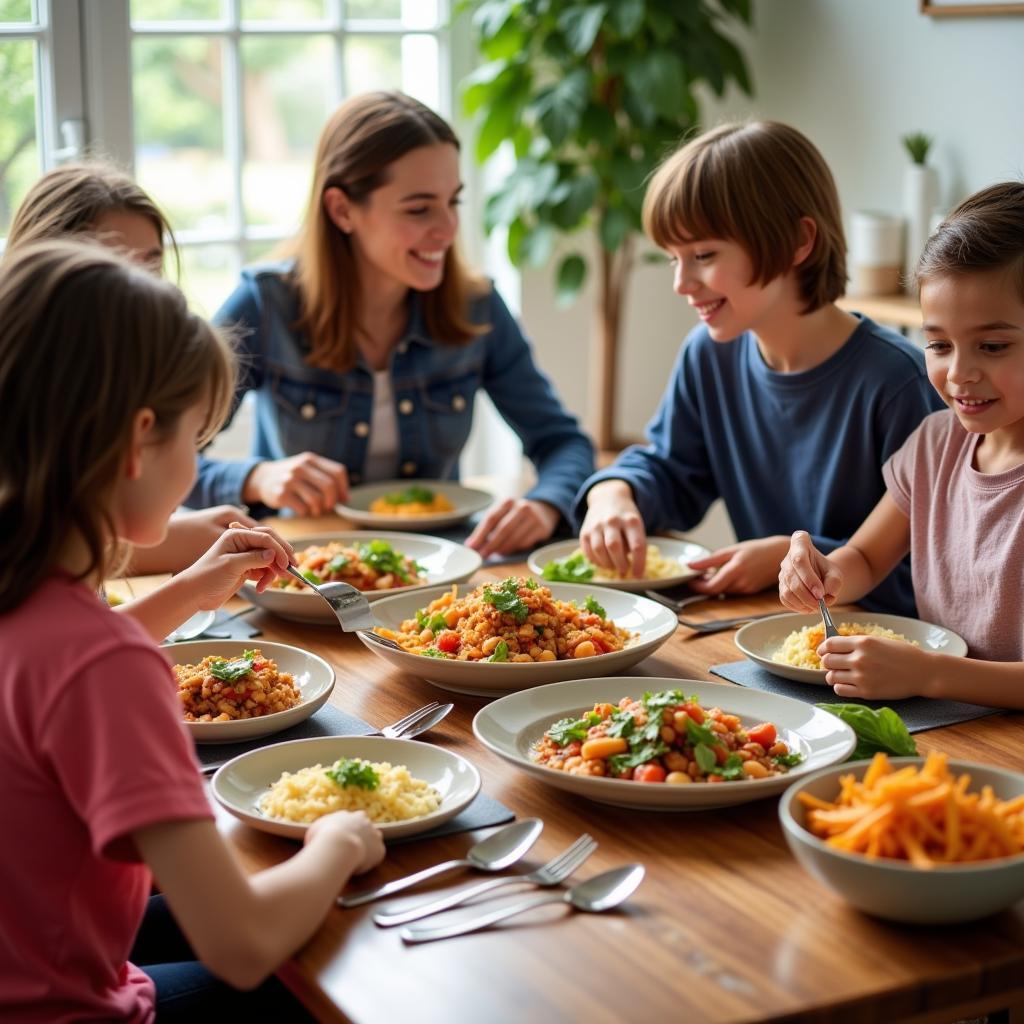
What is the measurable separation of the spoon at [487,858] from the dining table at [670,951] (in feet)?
0.05

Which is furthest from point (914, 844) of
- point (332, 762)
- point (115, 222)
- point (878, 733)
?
point (115, 222)

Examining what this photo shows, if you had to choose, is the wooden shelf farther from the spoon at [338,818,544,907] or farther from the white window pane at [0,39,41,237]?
the spoon at [338,818,544,907]

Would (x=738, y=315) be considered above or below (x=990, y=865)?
above

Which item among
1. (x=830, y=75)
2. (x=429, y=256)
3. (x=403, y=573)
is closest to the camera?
(x=403, y=573)

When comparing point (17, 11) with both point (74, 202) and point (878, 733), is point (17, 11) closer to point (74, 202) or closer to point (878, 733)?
point (74, 202)

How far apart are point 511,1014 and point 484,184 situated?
3.79m

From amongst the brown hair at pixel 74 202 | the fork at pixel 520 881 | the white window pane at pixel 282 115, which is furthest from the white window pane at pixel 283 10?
the fork at pixel 520 881

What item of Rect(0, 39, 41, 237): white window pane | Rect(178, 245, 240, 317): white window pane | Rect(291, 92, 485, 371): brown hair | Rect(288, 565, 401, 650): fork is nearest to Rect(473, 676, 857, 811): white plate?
Rect(288, 565, 401, 650): fork

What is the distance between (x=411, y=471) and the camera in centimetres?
290

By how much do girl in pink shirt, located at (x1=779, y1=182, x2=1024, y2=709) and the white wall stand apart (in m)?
1.59

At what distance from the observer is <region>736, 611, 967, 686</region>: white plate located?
1.73 metres

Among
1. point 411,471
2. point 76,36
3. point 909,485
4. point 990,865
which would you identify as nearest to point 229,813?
point 990,865

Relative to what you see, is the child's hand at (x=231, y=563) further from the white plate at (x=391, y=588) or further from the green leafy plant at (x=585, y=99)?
the green leafy plant at (x=585, y=99)

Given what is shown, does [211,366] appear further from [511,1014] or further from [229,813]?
[511,1014]
